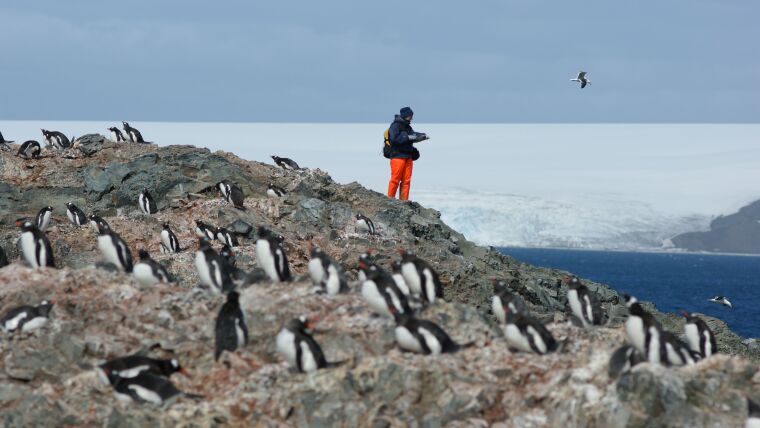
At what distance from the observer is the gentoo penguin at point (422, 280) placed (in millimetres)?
17172

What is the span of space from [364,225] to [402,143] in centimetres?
324

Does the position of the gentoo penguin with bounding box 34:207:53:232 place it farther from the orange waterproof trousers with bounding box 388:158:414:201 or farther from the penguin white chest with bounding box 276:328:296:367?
the penguin white chest with bounding box 276:328:296:367

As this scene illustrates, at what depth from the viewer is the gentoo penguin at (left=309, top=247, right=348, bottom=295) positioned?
1733cm

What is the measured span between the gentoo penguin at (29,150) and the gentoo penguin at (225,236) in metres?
10.6

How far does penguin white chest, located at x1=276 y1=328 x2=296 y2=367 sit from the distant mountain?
463 ft

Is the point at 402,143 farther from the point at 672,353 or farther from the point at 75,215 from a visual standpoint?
the point at 672,353

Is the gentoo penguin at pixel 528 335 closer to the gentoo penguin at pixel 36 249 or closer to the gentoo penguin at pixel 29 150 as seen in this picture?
the gentoo penguin at pixel 36 249

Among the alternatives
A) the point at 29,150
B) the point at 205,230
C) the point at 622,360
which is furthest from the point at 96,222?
the point at 622,360

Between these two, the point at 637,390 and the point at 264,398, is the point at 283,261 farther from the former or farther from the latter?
the point at 637,390

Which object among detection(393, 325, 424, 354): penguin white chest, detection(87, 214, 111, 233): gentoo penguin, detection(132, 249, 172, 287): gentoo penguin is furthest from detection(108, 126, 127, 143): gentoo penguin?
detection(393, 325, 424, 354): penguin white chest

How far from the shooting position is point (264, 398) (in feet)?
48.1

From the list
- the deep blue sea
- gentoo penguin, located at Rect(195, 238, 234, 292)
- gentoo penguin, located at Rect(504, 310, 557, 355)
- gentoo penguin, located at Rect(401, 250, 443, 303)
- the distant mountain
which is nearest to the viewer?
gentoo penguin, located at Rect(504, 310, 557, 355)

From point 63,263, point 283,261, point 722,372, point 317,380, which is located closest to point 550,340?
point 722,372

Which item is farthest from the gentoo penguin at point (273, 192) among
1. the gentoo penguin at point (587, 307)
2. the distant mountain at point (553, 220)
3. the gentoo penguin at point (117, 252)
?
the distant mountain at point (553, 220)
